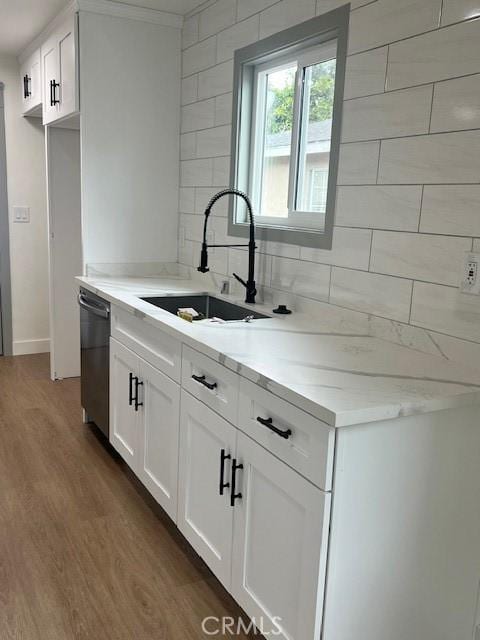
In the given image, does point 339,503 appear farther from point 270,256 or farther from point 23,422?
point 23,422

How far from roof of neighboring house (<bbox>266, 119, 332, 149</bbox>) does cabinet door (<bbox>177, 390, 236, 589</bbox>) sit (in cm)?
124

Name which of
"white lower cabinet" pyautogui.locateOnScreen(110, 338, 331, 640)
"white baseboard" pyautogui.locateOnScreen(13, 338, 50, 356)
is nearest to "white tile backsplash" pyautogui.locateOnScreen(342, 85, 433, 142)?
"white lower cabinet" pyautogui.locateOnScreen(110, 338, 331, 640)

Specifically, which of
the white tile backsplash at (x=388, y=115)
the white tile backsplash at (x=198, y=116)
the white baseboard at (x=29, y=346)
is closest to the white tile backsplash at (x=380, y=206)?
the white tile backsplash at (x=388, y=115)

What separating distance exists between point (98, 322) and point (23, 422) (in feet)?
3.10

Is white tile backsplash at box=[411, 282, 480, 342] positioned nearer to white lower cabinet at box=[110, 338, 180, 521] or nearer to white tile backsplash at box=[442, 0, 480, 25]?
white tile backsplash at box=[442, 0, 480, 25]

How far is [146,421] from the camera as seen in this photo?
2498mm

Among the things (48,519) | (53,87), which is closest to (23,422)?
(48,519)

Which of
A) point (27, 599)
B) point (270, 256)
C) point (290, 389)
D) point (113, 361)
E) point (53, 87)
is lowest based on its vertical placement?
point (27, 599)

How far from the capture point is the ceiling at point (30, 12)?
10.3ft

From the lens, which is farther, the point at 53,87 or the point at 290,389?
the point at 53,87

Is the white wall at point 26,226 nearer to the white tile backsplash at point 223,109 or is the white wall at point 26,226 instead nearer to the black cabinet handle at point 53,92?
the black cabinet handle at point 53,92

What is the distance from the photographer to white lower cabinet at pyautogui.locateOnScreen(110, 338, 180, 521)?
2244 millimetres

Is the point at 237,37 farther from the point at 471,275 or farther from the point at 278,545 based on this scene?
the point at 278,545

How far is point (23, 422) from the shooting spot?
3484 mm
